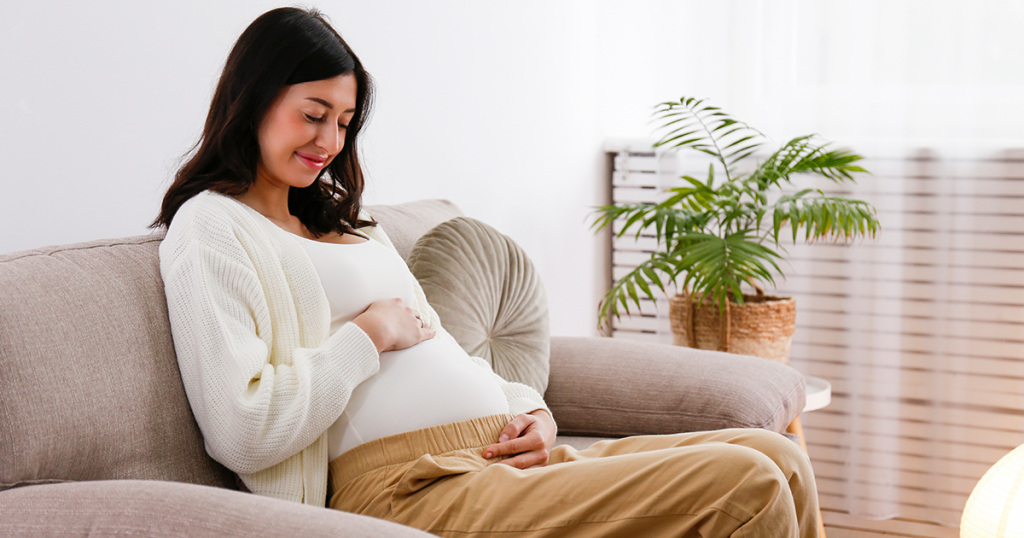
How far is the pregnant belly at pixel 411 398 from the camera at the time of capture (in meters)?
1.16

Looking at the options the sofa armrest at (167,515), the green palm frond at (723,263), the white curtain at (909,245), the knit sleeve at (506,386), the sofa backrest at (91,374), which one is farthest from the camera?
the white curtain at (909,245)

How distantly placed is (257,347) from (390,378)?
0.67ft

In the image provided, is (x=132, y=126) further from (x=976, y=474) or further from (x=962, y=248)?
(x=976, y=474)

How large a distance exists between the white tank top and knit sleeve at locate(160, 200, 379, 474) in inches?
2.5

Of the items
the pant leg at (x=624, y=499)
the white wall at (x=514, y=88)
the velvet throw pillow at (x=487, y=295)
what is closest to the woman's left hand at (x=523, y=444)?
the pant leg at (x=624, y=499)

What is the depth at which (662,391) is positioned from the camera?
1686 millimetres

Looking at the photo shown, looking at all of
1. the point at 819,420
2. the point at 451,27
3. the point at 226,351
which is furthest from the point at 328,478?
the point at 819,420

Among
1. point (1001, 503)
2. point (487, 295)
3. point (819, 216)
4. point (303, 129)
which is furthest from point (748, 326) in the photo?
point (303, 129)

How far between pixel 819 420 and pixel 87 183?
2178 mm

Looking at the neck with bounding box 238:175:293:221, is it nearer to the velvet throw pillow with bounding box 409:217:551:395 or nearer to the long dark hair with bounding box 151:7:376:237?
the long dark hair with bounding box 151:7:376:237

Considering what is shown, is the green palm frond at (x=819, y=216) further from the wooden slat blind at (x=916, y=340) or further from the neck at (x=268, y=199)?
the neck at (x=268, y=199)

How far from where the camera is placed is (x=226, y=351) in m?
1.01

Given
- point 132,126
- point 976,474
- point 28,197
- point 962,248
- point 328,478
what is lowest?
point 976,474

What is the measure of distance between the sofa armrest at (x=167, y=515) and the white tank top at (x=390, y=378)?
13.3 inches
